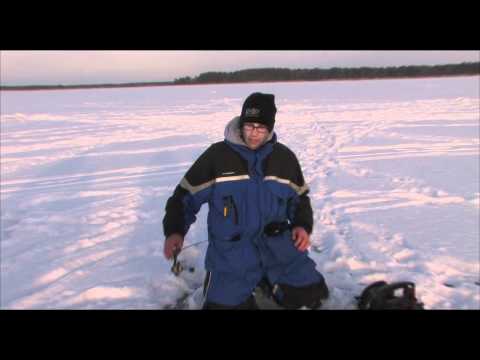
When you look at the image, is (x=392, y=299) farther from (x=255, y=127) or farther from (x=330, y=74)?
(x=330, y=74)

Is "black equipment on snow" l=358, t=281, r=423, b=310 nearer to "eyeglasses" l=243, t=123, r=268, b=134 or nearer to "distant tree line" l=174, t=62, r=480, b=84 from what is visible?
"eyeglasses" l=243, t=123, r=268, b=134

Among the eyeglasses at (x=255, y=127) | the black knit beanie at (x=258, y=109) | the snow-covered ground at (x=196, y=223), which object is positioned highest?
the black knit beanie at (x=258, y=109)

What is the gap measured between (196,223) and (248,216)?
70.8 inches

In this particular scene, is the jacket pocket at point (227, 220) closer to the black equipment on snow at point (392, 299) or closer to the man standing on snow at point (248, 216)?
the man standing on snow at point (248, 216)

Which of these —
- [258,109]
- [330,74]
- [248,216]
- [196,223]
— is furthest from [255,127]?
[330,74]

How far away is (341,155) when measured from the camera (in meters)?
6.75

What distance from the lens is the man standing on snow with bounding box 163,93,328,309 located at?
222 centimetres

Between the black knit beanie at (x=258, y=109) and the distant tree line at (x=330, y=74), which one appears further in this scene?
the distant tree line at (x=330, y=74)

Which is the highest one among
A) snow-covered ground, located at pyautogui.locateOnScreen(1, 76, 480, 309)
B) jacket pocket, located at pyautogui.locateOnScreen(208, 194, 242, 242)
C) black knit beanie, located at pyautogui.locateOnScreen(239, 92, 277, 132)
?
black knit beanie, located at pyautogui.locateOnScreen(239, 92, 277, 132)

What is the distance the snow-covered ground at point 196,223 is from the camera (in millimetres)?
2717

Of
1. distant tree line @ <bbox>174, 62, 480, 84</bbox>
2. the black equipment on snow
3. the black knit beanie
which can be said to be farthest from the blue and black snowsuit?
distant tree line @ <bbox>174, 62, 480, 84</bbox>

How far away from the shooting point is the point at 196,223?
3.94m

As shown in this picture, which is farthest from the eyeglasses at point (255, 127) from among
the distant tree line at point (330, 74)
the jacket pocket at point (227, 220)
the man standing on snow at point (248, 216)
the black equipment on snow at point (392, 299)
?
the distant tree line at point (330, 74)

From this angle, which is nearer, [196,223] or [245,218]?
[245,218]
